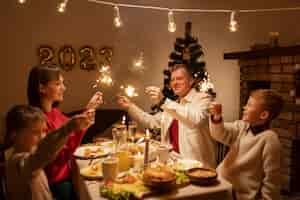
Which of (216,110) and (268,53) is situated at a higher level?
(268,53)

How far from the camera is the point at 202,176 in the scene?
58.0 inches

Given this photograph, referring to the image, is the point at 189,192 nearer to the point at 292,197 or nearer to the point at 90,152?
the point at 90,152

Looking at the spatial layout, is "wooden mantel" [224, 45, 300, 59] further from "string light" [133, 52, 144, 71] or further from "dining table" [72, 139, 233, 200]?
"dining table" [72, 139, 233, 200]

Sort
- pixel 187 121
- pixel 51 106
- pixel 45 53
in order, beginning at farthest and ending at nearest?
pixel 45 53 < pixel 187 121 < pixel 51 106

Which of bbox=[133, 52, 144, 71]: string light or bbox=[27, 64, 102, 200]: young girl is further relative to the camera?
bbox=[133, 52, 144, 71]: string light

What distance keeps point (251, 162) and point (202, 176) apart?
421 mm

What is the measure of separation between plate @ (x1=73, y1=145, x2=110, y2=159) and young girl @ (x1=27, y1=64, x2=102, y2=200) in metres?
0.07

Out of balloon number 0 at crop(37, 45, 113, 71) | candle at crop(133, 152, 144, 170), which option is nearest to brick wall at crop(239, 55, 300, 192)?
balloon number 0 at crop(37, 45, 113, 71)

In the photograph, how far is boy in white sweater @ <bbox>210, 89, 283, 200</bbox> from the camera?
1660 mm

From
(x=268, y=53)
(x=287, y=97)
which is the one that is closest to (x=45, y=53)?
(x=268, y=53)

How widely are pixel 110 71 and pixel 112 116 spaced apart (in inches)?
25.1

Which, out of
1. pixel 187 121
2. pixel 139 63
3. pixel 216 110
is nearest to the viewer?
pixel 216 110

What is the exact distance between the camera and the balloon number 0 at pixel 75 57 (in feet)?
12.0

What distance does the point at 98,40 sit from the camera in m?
3.94
